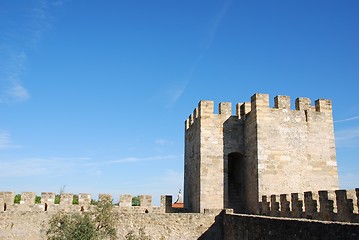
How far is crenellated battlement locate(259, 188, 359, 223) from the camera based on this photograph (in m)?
9.01

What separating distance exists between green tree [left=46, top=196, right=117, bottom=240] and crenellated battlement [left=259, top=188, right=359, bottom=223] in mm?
5440

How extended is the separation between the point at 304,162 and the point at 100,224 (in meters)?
8.02

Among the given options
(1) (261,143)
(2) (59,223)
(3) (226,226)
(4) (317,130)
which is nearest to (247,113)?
(1) (261,143)

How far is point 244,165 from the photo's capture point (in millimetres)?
15047

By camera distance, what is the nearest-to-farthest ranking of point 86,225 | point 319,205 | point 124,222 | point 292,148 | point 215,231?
point 319,205 → point 86,225 → point 124,222 → point 215,231 → point 292,148

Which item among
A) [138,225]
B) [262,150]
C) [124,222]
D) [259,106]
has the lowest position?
[138,225]

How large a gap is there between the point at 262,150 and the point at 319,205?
13.2ft

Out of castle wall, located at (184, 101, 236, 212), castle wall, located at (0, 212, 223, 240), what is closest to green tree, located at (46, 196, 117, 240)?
castle wall, located at (0, 212, 223, 240)

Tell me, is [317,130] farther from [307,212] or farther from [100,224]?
[100,224]

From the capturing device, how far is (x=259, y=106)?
14.1 metres

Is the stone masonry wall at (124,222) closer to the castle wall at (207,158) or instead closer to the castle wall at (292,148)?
the castle wall at (207,158)

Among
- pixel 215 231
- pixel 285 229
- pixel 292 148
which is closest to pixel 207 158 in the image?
pixel 215 231

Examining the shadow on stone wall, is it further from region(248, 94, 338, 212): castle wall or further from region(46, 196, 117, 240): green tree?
region(46, 196, 117, 240): green tree

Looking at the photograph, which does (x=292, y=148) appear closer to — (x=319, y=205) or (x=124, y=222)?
(x=319, y=205)
